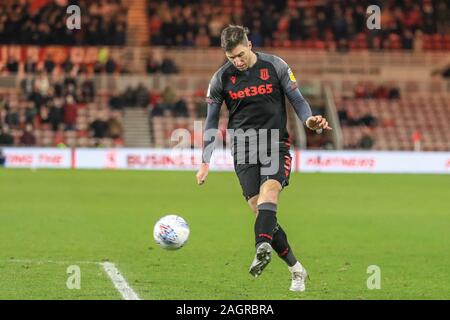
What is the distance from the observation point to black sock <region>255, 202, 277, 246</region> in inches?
362

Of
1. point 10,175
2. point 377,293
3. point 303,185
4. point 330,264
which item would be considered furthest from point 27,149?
point 377,293

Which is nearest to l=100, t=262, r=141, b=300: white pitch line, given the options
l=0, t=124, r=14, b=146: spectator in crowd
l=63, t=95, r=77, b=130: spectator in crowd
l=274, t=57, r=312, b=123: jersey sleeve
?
l=274, t=57, r=312, b=123: jersey sleeve

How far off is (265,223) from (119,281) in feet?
5.59

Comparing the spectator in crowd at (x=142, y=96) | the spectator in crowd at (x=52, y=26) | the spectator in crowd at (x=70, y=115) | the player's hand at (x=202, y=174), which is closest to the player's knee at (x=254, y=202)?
the player's hand at (x=202, y=174)

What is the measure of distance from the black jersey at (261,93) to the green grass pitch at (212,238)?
1.53 meters

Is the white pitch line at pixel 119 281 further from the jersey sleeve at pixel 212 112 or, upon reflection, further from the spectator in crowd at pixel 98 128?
the spectator in crowd at pixel 98 128

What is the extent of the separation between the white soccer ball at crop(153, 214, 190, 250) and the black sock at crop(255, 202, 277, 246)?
109 centimetres

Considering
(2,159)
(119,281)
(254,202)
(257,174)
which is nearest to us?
(257,174)

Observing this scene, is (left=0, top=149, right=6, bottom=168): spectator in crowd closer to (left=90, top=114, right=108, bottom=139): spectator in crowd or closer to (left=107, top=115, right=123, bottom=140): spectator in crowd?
(left=90, top=114, right=108, bottom=139): spectator in crowd

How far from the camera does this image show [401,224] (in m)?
17.6

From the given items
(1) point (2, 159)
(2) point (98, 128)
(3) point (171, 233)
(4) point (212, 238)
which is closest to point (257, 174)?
(3) point (171, 233)

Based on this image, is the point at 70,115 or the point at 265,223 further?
the point at 70,115

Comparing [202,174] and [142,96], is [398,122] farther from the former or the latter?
[202,174]

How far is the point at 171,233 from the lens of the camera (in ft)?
33.4
